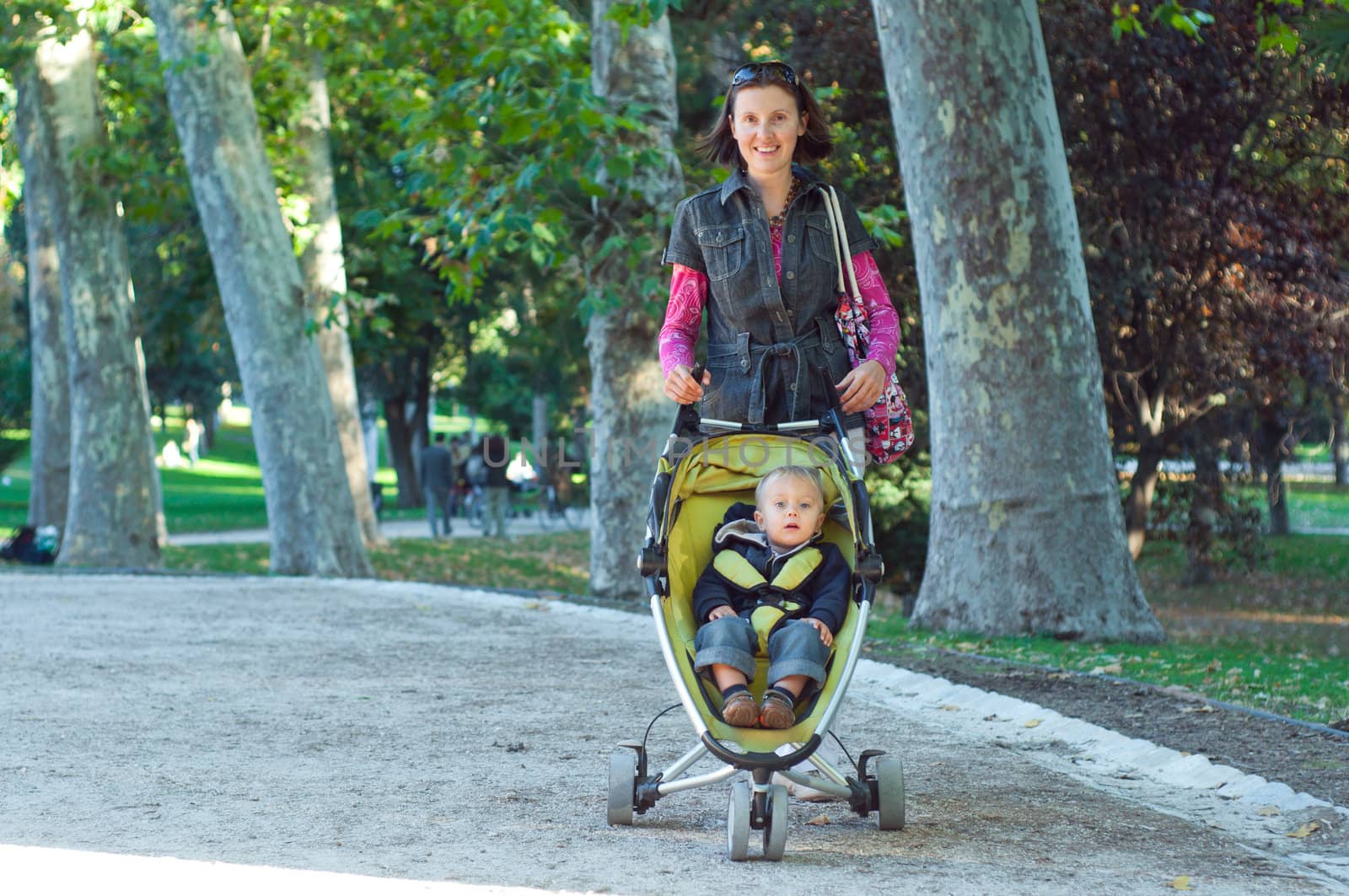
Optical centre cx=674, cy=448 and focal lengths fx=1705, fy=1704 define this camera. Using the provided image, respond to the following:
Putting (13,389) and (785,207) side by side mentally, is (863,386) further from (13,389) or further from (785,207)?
(13,389)

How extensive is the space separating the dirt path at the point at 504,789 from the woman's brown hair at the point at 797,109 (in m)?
2.14

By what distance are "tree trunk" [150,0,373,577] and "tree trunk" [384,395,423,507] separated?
26.0 metres

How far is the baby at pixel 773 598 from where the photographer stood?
4.85 meters

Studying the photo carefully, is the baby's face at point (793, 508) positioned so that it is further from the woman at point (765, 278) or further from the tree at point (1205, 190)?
the tree at point (1205, 190)

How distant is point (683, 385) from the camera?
5066 millimetres

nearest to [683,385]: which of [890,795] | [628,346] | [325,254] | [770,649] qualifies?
[770,649]

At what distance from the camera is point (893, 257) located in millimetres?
18281

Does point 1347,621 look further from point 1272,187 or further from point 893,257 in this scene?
point 893,257

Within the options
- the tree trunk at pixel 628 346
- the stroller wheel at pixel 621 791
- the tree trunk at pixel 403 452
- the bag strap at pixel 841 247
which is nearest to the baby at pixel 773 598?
the stroller wheel at pixel 621 791

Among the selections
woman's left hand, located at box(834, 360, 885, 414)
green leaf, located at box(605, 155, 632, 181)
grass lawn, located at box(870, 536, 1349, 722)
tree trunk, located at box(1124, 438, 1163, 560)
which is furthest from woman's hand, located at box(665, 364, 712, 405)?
tree trunk, located at box(1124, 438, 1163, 560)

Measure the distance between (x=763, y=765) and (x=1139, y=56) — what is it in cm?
1485

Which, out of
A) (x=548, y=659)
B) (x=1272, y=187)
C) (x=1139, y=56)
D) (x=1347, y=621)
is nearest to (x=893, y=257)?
(x=1139, y=56)

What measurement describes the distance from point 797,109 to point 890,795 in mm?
2145

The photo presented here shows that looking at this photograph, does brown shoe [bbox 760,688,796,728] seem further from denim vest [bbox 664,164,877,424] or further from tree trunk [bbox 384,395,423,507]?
tree trunk [bbox 384,395,423,507]
